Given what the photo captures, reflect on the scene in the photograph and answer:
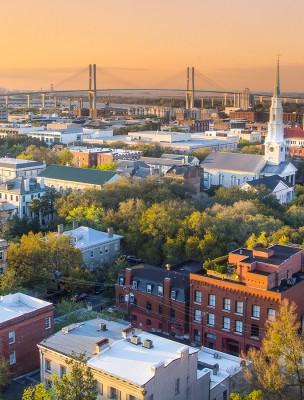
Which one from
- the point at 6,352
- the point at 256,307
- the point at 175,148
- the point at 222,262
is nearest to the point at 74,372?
A: the point at 6,352

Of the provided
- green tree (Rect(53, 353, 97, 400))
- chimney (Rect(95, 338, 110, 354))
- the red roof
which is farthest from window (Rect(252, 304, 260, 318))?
the red roof

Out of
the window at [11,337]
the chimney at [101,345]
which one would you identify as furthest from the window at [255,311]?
the window at [11,337]

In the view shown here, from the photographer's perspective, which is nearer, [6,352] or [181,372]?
[181,372]

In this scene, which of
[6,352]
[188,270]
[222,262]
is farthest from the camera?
[188,270]

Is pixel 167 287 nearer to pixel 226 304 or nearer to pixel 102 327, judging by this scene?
pixel 226 304

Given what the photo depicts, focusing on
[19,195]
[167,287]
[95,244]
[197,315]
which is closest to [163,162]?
[19,195]

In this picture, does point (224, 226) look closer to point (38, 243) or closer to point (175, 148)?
point (38, 243)
